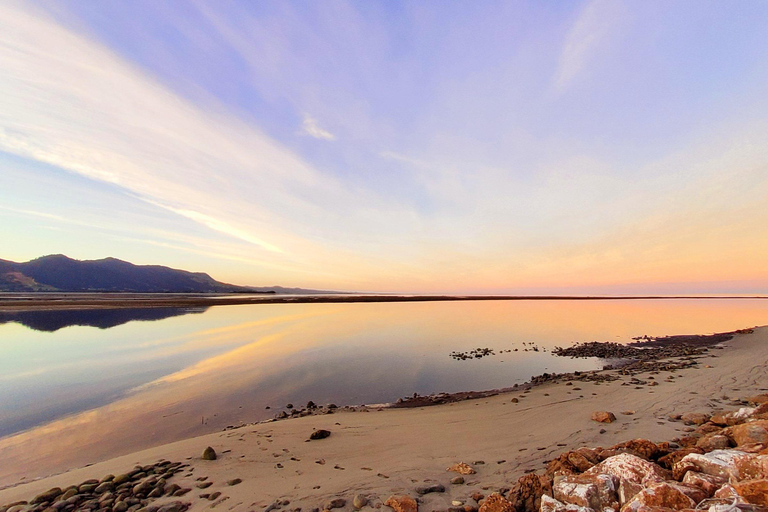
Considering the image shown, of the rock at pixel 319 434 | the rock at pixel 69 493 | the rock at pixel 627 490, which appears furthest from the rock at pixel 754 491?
the rock at pixel 69 493

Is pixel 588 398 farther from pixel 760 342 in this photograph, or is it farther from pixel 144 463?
pixel 760 342

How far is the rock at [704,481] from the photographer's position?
12.3 feet

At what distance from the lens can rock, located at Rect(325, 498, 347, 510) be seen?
16.3ft

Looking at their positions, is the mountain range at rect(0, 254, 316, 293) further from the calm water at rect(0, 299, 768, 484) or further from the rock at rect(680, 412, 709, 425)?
the rock at rect(680, 412, 709, 425)

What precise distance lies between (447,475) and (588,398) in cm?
835

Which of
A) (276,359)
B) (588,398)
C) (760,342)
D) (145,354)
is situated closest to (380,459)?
(588,398)

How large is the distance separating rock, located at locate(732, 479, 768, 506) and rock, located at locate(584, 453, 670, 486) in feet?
2.58

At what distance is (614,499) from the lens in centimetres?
400

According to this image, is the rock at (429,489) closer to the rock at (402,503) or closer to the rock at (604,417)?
the rock at (402,503)

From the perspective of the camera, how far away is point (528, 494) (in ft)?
14.6

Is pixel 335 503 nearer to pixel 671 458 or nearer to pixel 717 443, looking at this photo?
pixel 671 458

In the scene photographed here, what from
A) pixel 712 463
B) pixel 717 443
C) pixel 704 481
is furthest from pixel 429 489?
pixel 717 443

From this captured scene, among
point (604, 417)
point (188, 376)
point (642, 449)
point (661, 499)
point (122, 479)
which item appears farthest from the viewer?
point (188, 376)

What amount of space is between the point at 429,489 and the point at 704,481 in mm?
3811
